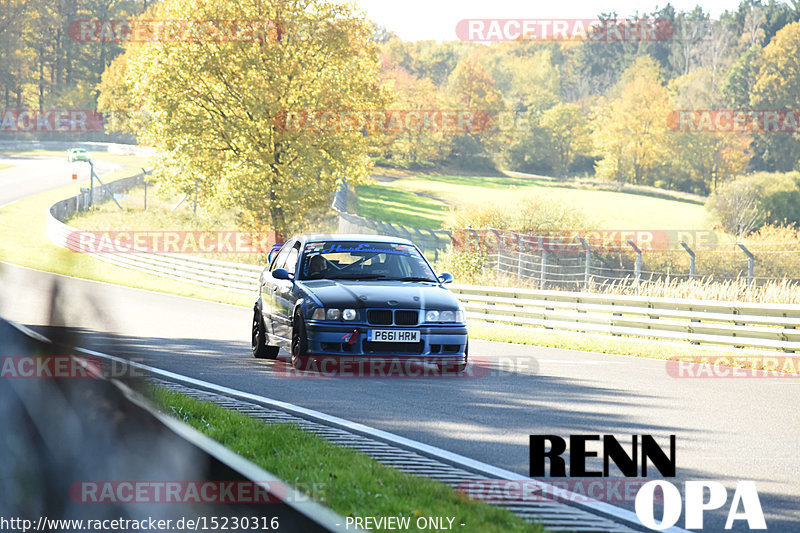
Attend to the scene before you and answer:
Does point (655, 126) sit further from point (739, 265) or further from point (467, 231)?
point (467, 231)

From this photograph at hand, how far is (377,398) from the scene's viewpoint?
10.1 meters

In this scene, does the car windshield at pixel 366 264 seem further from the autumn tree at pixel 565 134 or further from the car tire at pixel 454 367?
the autumn tree at pixel 565 134

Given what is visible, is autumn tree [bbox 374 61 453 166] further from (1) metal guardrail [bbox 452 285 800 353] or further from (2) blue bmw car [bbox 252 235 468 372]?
(2) blue bmw car [bbox 252 235 468 372]

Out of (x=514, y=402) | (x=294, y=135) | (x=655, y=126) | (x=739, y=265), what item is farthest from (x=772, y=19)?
(x=514, y=402)

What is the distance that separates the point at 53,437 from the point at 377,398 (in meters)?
8.01

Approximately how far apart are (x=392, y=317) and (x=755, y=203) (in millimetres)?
53688

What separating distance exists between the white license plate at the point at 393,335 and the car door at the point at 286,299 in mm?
1186

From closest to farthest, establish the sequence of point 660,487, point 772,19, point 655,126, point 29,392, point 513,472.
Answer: point 29,392 < point 660,487 < point 513,472 < point 655,126 < point 772,19

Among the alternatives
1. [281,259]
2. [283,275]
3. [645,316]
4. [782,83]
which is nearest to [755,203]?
[782,83]

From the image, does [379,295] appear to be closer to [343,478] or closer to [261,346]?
[261,346]

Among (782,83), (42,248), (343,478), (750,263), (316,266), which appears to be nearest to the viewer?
(343,478)

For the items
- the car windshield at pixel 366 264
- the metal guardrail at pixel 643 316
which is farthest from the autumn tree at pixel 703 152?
the car windshield at pixel 366 264

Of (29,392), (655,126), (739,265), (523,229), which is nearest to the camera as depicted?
(29,392)

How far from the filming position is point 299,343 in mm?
11945
